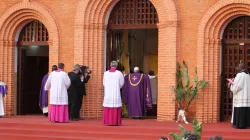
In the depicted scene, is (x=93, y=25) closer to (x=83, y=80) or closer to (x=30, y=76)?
(x=83, y=80)

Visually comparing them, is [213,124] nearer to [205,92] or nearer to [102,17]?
[205,92]

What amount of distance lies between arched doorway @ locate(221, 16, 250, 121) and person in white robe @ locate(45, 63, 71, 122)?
4806 mm

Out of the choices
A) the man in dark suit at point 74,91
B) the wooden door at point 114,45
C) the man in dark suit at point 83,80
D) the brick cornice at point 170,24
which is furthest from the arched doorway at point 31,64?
the brick cornice at point 170,24

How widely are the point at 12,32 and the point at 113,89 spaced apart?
5.47 meters

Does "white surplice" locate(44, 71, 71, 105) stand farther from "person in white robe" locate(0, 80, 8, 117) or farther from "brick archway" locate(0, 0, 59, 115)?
"person in white robe" locate(0, 80, 8, 117)

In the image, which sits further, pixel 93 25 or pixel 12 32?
pixel 12 32

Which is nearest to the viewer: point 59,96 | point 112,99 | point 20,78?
point 112,99

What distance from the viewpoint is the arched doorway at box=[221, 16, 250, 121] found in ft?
60.7

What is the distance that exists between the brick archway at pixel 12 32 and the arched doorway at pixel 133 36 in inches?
81.7

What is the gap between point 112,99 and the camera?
17.7 m

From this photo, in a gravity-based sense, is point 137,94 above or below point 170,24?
below

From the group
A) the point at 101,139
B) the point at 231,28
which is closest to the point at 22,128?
the point at 101,139

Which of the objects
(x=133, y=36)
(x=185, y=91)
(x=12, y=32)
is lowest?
(x=185, y=91)

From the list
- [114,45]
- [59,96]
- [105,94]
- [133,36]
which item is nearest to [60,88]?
[59,96]
